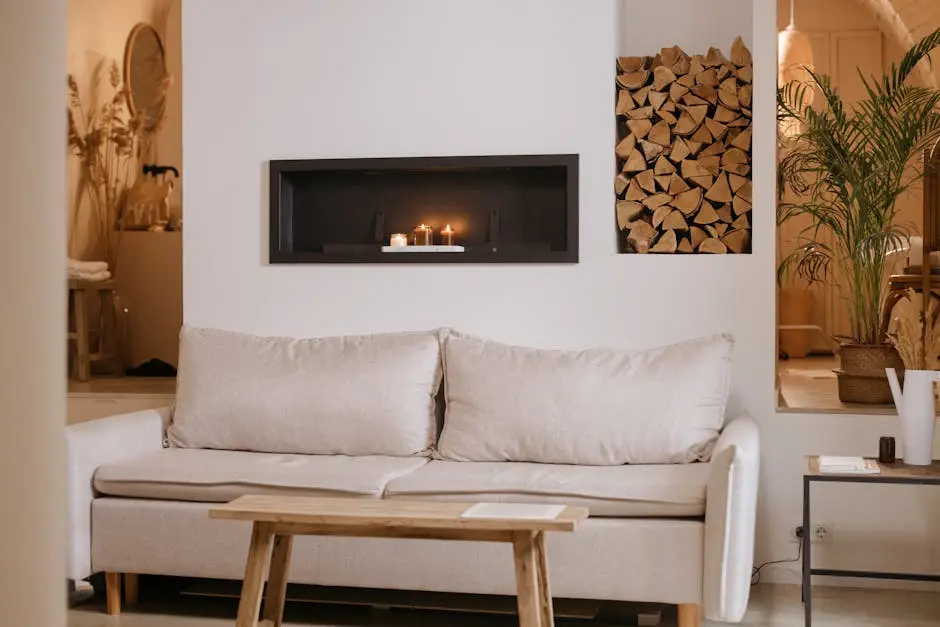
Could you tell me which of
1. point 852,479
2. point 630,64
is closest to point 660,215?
point 630,64

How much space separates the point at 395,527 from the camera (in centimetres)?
282

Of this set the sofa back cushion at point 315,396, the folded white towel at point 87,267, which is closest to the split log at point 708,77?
the sofa back cushion at point 315,396

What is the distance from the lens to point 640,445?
3768 mm

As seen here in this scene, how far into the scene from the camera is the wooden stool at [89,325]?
5984 millimetres

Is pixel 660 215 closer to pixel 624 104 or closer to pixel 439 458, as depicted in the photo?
pixel 624 104

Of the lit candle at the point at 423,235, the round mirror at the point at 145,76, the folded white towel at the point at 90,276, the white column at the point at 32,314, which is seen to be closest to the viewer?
the white column at the point at 32,314

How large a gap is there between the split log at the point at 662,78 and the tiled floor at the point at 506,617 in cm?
189

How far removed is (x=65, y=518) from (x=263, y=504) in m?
2.61

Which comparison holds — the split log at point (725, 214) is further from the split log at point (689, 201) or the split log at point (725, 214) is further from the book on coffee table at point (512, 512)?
the book on coffee table at point (512, 512)

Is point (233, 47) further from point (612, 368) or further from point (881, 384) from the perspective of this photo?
point (881, 384)

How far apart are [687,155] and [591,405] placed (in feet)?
3.62

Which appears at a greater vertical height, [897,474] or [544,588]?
[897,474]

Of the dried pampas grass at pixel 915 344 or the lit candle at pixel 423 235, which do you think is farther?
the lit candle at pixel 423 235

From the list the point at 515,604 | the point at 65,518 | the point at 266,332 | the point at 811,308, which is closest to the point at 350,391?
the point at 266,332
